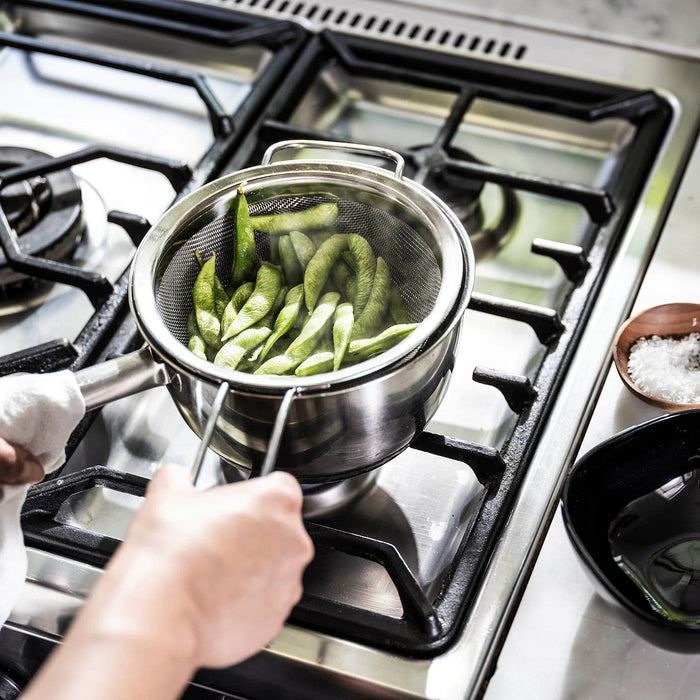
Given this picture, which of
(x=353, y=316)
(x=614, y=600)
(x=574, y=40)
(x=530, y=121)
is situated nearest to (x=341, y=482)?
(x=353, y=316)

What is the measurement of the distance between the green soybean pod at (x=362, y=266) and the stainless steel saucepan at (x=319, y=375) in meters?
0.01

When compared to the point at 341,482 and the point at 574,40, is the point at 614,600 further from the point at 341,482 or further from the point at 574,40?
the point at 574,40

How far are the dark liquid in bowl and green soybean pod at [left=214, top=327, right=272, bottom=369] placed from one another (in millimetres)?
270

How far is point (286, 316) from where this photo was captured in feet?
2.11

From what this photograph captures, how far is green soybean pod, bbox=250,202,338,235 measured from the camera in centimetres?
67

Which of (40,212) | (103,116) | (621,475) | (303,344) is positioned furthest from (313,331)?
(103,116)

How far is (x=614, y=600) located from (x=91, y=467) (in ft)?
1.20

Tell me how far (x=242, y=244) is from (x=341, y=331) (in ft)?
0.37

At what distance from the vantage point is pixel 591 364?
0.68 m

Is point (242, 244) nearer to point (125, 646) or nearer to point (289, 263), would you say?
point (289, 263)

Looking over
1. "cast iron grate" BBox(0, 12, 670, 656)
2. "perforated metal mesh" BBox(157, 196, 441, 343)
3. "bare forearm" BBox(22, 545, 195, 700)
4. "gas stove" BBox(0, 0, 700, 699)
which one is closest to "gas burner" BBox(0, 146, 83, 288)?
"gas stove" BBox(0, 0, 700, 699)

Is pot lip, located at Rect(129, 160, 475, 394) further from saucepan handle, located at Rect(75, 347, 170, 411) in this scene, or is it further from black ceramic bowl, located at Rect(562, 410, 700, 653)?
black ceramic bowl, located at Rect(562, 410, 700, 653)

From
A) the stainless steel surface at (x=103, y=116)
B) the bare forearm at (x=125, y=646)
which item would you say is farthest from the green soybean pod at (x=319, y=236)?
the bare forearm at (x=125, y=646)

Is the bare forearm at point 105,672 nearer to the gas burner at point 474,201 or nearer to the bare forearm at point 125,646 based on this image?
the bare forearm at point 125,646
